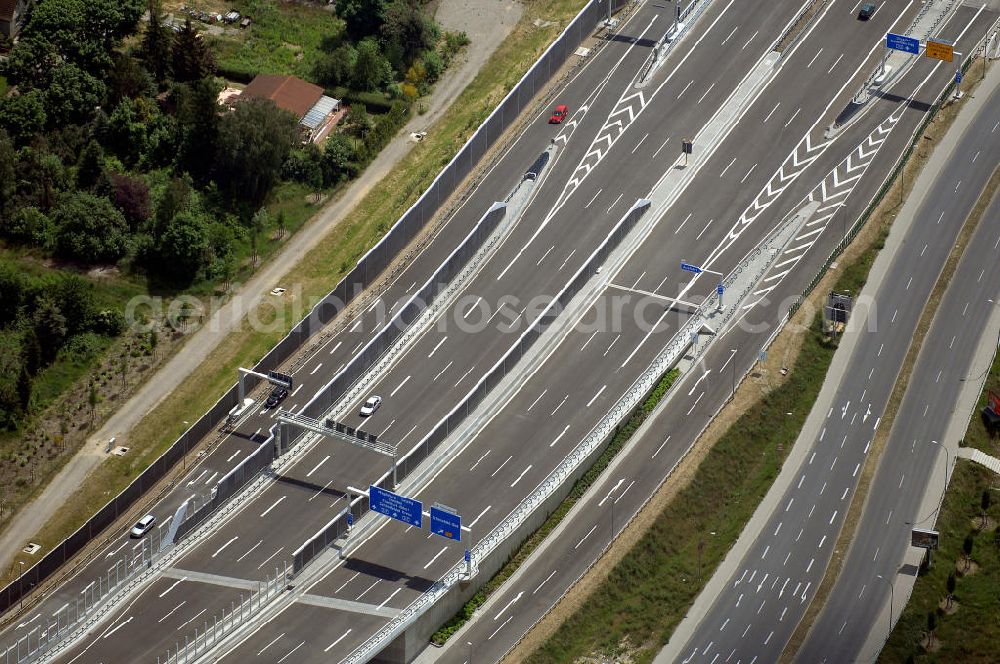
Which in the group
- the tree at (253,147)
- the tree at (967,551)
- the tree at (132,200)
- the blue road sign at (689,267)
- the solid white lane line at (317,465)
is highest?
the tree at (253,147)

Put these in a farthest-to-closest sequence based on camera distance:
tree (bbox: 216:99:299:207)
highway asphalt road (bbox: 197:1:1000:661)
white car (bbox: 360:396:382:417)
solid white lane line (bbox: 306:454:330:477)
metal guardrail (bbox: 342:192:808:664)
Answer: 1. tree (bbox: 216:99:299:207)
2. white car (bbox: 360:396:382:417)
3. solid white lane line (bbox: 306:454:330:477)
4. highway asphalt road (bbox: 197:1:1000:661)
5. metal guardrail (bbox: 342:192:808:664)

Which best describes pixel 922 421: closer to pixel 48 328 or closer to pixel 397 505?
pixel 397 505

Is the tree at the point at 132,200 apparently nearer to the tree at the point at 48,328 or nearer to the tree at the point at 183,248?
the tree at the point at 183,248

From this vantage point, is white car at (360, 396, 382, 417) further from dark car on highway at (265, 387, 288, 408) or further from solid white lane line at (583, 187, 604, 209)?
solid white lane line at (583, 187, 604, 209)

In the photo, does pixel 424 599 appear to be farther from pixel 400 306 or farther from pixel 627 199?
pixel 627 199

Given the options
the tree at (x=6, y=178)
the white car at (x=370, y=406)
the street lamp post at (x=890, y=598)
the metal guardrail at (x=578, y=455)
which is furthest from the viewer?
the tree at (x=6, y=178)

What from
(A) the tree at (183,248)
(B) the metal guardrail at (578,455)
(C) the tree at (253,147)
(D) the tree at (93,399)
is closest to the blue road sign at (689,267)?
(B) the metal guardrail at (578,455)

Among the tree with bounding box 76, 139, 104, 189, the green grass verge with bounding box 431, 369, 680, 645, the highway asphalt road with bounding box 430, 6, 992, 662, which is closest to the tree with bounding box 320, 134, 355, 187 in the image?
the tree with bounding box 76, 139, 104, 189
